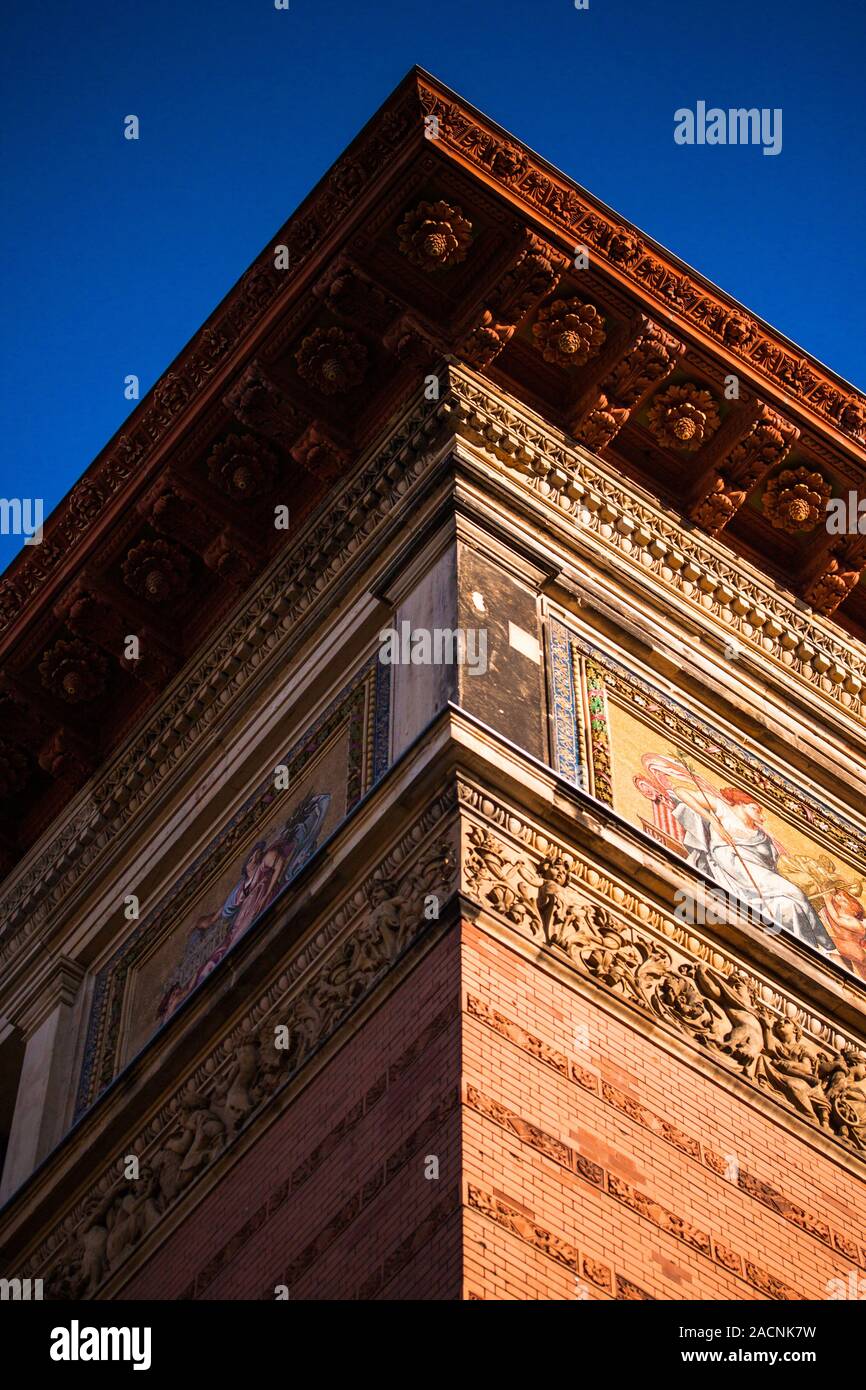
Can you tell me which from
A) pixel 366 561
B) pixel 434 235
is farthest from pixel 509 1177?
pixel 434 235

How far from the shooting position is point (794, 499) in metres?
11.3

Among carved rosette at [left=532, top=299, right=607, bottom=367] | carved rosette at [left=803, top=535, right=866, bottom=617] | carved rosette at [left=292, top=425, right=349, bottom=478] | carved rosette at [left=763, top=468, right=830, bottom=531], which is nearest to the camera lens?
carved rosette at [left=532, top=299, right=607, bottom=367]

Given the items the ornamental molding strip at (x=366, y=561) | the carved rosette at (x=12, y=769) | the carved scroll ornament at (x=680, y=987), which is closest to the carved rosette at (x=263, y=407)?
the ornamental molding strip at (x=366, y=561)

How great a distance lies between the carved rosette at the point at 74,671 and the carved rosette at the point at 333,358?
6.05 feet

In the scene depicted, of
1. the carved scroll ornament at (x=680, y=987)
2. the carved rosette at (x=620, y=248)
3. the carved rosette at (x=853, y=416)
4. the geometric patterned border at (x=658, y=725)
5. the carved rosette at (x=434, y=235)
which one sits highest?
the carved rosette at (x=620, y=248)

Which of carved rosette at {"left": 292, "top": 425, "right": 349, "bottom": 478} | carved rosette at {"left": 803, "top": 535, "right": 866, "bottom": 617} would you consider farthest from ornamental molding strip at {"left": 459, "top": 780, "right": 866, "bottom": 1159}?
carved rosette at {"left": 803, "top": 535, "right": 866, "bottom": 617}

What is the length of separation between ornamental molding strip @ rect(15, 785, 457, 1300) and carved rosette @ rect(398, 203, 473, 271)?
3.22 metres

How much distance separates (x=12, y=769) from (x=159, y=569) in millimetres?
1381

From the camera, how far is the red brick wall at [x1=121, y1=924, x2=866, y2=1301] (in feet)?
22.4

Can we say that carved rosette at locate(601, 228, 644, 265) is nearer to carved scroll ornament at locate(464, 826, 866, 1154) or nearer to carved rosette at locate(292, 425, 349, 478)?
carved rosette at locate(292, 425, 349, 478)

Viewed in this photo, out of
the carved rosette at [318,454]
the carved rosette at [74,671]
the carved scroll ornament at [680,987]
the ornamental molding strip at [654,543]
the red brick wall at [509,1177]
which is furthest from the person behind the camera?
the carved rosette at [74,671]

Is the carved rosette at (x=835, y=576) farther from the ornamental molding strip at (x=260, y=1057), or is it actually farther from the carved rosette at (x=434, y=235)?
the ornamental molding strip at (x=260, y=1057)

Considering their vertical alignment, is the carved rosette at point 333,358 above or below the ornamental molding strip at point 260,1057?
above

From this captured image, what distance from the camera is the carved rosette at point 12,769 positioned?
12078mm
